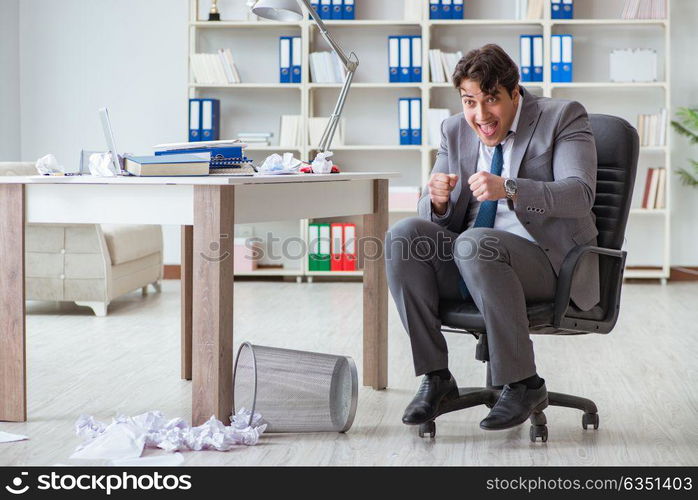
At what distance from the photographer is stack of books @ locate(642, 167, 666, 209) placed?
5.77 metres

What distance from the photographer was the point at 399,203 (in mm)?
5832

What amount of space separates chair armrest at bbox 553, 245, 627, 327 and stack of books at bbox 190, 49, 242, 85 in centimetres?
405

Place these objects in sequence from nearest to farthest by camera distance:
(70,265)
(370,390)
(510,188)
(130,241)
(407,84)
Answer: (510,188)
(370,390)
(70,265)
(130,241)
(407,84)

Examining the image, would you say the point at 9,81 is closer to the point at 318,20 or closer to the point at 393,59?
the point at 393,59

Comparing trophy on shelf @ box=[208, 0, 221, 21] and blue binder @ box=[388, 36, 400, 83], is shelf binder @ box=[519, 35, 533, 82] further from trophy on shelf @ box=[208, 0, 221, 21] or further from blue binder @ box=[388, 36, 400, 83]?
trophy on shelf @ box=[208, 0, 221, 21]

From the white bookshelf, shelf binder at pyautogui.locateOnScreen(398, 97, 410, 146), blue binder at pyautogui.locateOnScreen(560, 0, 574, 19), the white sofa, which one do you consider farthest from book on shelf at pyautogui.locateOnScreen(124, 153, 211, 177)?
blue binder at pyautogui.locateOnScreen(560, 0, 574, 19)

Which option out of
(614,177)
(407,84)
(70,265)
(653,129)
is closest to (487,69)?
(614,177)

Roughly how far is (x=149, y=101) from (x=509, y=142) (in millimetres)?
4200

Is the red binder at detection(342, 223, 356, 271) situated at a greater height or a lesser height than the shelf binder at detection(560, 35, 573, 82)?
lesser

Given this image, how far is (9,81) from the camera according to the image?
6008mm

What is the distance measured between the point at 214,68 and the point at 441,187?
3.88m
